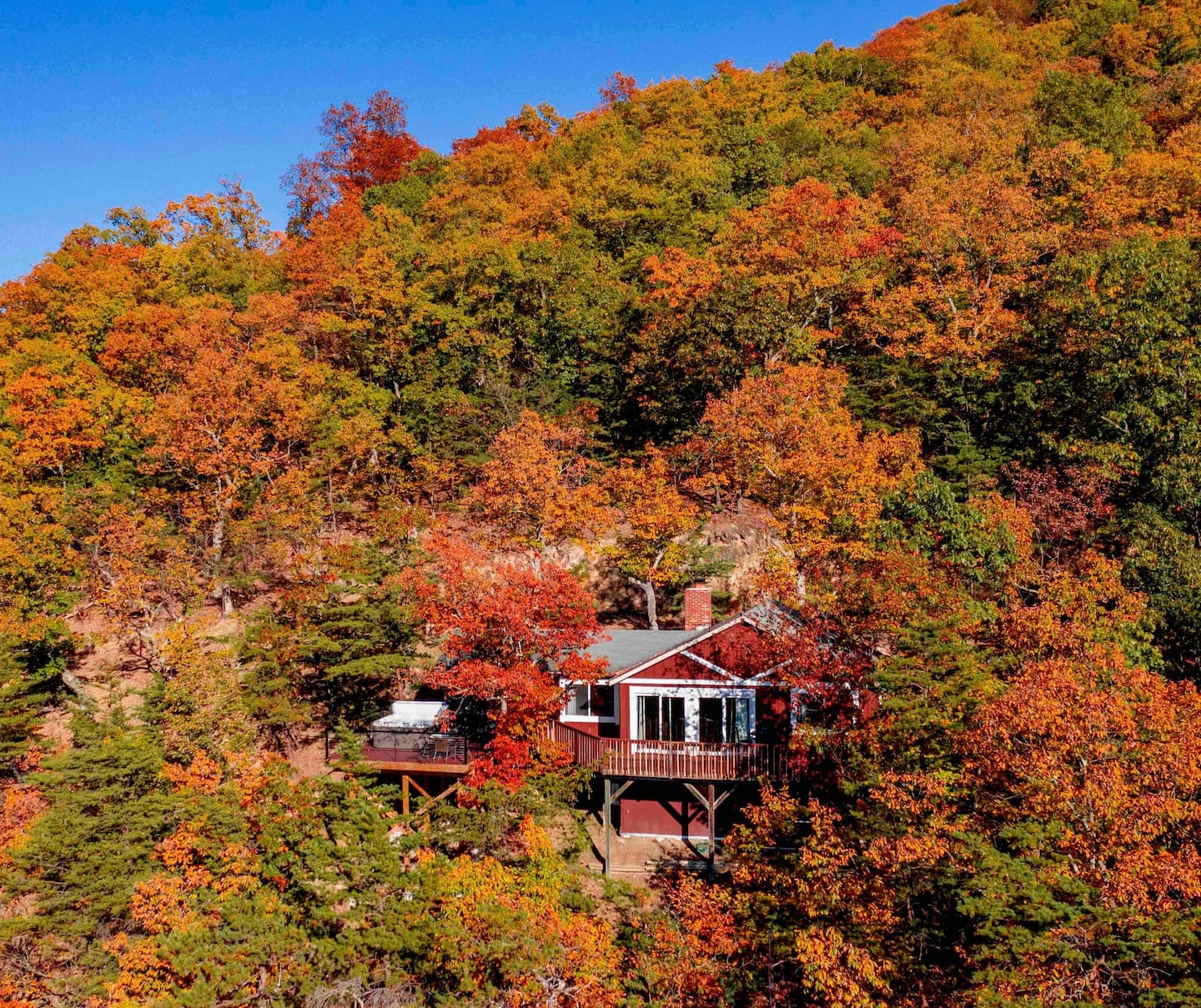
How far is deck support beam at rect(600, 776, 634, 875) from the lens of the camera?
25.0m

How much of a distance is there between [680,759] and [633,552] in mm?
10808

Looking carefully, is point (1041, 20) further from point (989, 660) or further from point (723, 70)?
point (989, 660)

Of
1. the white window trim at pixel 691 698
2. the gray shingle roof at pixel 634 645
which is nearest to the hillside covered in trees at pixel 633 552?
the gray shingle roof at pixel 634 645

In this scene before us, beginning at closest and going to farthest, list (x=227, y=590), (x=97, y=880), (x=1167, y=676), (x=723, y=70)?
(x=97, y=880), (x=1167, y=676), (x=227, y=590), (x=723, y=70)

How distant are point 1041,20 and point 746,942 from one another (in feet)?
332

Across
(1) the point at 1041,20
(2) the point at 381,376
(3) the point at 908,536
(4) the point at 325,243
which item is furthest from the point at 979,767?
(1) the point at 1041,20

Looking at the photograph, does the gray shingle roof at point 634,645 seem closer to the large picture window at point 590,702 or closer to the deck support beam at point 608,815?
the large picture window at point 590,702

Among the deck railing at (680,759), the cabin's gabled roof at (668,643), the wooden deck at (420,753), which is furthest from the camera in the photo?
the wooden deck at (420,753)

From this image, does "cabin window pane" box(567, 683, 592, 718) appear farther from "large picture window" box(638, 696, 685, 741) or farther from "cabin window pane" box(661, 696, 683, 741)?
"cabin window pane" box(661, 696, 683, 741)

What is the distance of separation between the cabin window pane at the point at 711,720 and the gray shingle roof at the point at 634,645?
86.6 inches

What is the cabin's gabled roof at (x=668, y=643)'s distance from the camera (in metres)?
25.6

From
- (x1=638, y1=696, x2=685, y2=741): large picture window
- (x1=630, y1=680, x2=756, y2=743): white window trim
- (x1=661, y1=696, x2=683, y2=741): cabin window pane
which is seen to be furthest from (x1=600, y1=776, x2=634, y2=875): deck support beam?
(x1=661, y1=696, x2=683, y2=741): cabin window pane

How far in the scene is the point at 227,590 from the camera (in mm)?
38375

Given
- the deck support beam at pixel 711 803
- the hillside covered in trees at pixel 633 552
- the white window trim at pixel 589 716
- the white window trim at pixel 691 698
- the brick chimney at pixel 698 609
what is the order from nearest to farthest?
the hillside covered in trees at pixel 633 552
the deck support beam at pixel 711 803
the white window trim at pixel 691 698
the white window trim at pixel 589 716
the brick chimney at pixel 698 609
